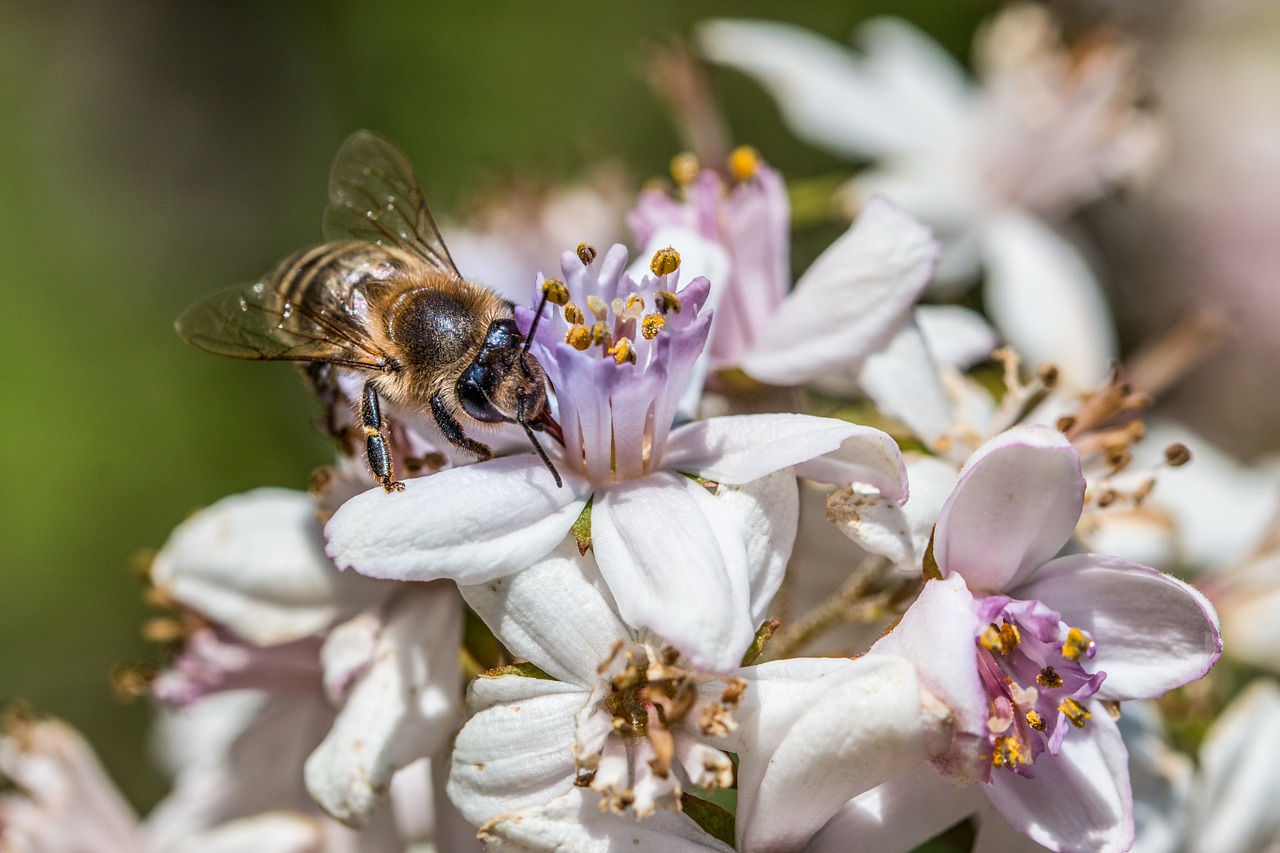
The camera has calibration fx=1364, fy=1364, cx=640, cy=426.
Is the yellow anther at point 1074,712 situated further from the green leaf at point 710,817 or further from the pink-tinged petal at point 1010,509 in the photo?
the green leaf at point 710,817

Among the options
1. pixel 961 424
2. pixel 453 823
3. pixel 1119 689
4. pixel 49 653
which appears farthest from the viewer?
pixel 49 653

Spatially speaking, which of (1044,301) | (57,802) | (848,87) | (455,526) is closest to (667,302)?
(455,526)

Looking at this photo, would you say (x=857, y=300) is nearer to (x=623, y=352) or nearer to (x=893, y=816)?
(x=623, y=352)

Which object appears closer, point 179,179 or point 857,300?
point 857,300

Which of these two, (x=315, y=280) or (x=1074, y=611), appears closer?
(x=1074, y=611)

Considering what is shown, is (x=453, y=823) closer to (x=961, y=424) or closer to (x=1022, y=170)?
(x=961, y=424)

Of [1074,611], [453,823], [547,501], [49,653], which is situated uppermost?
[547,501]

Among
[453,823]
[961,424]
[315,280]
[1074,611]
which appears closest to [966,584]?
[1074,611]
